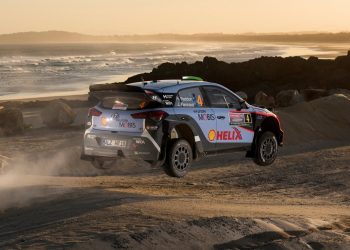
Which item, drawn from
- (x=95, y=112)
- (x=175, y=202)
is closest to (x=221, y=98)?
(x=95, y=112)

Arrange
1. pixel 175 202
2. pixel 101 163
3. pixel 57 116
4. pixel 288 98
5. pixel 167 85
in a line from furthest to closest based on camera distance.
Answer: pixel 288 98
pixel 57 116
pixel 101 163
pixel 167 85
pixel 175 202

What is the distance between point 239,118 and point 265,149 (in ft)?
4.04

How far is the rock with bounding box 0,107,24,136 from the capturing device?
20.2 m

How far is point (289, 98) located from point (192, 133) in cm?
1841

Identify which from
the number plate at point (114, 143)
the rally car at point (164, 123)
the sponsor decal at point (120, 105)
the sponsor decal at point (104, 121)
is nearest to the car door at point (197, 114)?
the rally car at point (164, 123)

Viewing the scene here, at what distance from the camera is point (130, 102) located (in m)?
10.2

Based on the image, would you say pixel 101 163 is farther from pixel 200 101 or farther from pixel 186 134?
A: pixel 200 101

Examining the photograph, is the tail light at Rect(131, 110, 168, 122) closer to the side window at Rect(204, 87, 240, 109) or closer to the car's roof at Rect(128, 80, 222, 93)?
the car's roof at Rect(128, 80, 222, 93)

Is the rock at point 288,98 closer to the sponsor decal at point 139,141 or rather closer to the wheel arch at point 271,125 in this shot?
the wheel arch at point 271,125

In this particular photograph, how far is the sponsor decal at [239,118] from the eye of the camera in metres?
11.6

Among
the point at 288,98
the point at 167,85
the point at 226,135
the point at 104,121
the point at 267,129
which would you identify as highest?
the point at 167,85

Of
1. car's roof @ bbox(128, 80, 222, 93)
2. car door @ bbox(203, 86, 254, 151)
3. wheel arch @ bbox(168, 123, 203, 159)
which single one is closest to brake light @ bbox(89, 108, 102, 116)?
car's roof @ bbox(128, 80, 222, 93)

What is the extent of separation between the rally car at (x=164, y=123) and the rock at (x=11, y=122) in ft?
30.3

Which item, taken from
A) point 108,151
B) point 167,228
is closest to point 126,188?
point 108,151
